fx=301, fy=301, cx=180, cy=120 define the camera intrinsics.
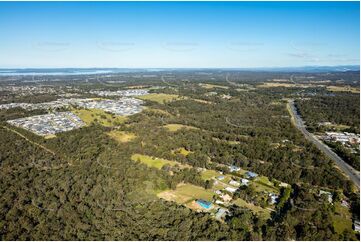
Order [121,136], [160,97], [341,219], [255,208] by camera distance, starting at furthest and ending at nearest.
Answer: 1. [160,97]
2. [121,136]
3. [255,208]
4. [341,219]

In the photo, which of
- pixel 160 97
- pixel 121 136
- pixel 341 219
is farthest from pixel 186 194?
pixel 160 97

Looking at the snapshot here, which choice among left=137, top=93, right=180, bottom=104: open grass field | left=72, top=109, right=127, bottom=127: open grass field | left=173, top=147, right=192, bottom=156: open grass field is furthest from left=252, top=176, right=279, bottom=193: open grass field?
left=137, top=93, right=180, bottom=104: open grass field

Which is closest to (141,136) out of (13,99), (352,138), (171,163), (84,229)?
(171,163)

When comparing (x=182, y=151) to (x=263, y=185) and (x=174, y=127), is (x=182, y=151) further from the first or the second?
(x=263, y=185)

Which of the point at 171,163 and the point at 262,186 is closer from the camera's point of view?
the point at 262,186

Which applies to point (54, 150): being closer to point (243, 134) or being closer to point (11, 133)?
point (11, 133)

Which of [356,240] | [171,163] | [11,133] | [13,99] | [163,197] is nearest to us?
[356,240]
